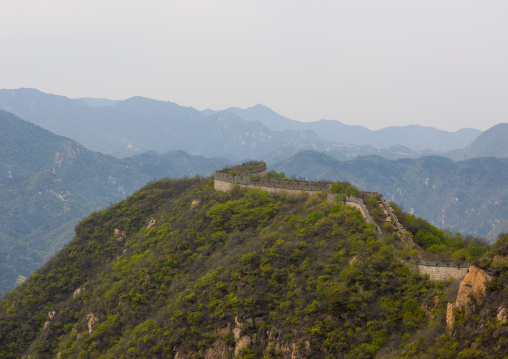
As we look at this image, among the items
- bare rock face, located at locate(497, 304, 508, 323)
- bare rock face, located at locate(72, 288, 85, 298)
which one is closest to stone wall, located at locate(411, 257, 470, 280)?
bare rock face, located at locate(497, 304, 508, 323)

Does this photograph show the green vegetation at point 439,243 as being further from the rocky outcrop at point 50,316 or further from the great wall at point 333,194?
the rocky outcrop at point 50,316

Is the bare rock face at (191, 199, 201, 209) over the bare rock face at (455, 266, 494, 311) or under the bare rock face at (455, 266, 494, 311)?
under

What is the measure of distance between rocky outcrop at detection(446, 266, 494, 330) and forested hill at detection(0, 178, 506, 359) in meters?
0.97

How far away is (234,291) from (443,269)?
53.3ft

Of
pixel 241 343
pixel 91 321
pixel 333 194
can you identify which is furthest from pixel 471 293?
pixel 91 321

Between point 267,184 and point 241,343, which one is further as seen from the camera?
point 267,184

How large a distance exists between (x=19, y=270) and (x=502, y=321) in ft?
671

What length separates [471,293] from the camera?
21359mm

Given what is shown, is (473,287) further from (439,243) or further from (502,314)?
(439,243)

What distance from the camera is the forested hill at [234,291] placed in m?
26.2

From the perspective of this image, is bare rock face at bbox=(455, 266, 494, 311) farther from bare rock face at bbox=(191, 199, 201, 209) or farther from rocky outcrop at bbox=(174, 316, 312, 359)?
bare rock face at bbox=(191, 199, 201, 209)

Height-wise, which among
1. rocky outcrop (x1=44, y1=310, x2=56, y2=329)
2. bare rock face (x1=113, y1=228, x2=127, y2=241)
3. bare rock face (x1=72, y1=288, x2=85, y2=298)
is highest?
bare rock face (x1=113, y1=228, x2=127, y2=241)

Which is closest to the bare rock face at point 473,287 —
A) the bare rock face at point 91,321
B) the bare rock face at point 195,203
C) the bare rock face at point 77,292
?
the bare rock face at point 91,321

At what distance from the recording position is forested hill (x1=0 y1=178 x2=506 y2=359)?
86.1 feet
